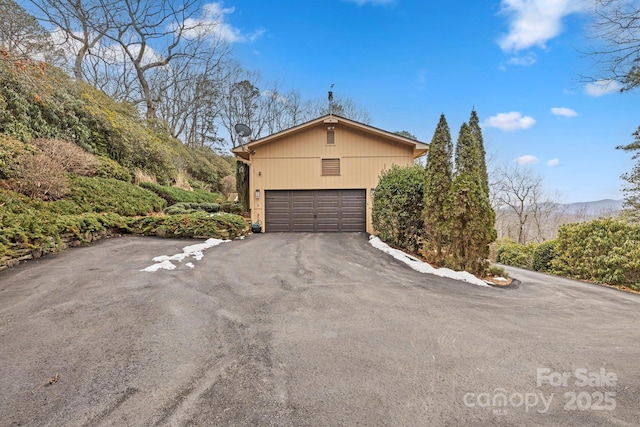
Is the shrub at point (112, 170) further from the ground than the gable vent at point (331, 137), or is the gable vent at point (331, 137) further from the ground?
the gable vent at point (331, 137)

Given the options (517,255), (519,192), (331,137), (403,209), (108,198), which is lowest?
(517,255)

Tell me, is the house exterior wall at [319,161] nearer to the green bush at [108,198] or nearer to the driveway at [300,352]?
the green bush at [108,198]

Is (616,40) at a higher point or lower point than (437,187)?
higher

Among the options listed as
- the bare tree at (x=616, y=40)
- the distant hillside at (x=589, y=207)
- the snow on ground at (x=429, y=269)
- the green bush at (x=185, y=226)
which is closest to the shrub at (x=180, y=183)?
the green bush at (x=185, y=226)

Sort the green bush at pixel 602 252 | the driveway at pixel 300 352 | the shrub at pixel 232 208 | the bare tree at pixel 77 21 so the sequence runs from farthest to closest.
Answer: the bare tree at pixel 77 21
the shrub at pixel 232 208
the green bush at pixel 602 252
the driveway at pixel 300 352

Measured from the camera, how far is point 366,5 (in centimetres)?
1313

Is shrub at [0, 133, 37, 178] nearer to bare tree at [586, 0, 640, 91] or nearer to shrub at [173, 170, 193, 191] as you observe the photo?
shrub at [173, 170, 193, 191]

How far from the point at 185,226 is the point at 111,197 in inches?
102

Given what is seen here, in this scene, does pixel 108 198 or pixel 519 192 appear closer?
pixel 108 198

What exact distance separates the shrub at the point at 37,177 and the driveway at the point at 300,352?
9.32ft

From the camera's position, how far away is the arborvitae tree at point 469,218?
20.4ft

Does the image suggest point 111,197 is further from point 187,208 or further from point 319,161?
point 319,161

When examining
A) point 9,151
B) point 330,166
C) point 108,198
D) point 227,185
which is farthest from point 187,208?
point 227,185

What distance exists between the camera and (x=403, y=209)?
812cm
